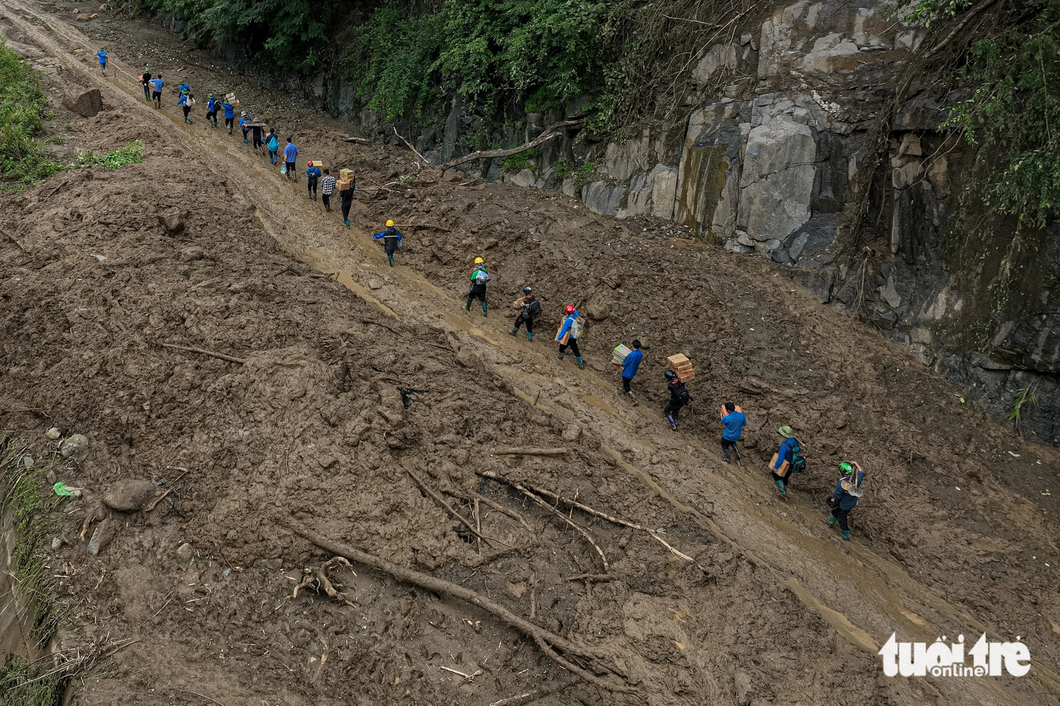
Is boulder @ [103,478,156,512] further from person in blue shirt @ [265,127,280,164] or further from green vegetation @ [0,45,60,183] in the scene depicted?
person in blue shirt @ [265,127,280,164]

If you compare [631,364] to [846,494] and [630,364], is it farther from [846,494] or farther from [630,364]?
[846,494]

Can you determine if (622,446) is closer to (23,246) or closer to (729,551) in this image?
(729,551)

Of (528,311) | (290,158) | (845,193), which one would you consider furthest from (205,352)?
(845,193)

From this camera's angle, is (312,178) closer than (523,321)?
No

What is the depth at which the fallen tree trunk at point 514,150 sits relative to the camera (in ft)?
57.9

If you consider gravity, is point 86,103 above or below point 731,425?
above

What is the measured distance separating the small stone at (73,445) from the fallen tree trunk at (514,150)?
1277 cm

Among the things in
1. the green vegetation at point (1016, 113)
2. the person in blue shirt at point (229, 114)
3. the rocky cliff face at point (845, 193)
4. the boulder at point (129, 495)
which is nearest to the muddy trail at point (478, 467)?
the boulder at point (129, 495)

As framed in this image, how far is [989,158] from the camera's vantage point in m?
11.4

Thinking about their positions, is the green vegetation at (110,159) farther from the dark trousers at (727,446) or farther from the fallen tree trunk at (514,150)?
the dark trousers at (727,446)

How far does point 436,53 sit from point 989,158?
16.7 meters

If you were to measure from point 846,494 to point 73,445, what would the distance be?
11.9 m

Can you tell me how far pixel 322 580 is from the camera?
300 inches

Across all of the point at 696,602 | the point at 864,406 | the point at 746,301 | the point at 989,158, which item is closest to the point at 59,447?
the point at 696,602
